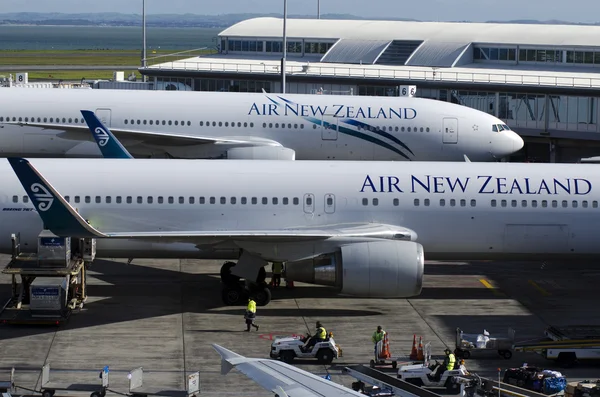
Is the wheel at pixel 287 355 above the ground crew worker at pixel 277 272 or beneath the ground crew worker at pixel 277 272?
beneath

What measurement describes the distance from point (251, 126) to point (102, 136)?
936 cm

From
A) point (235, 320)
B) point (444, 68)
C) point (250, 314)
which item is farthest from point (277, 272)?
point (444, 68)

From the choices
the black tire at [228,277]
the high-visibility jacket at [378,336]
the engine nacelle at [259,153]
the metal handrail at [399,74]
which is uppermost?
the metal handrail at [399,74]

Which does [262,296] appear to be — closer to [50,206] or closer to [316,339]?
[316,339]

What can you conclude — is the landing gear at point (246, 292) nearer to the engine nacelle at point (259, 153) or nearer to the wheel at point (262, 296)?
the wheel at point (262, 296)

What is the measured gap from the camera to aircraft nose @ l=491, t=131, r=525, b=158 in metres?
47.2

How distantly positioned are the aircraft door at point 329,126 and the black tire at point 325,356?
23188 mm

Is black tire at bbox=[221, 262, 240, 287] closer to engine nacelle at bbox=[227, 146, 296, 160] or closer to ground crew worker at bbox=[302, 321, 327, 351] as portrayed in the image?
ground crew worker at bbox=[302, 321, 327, 351]

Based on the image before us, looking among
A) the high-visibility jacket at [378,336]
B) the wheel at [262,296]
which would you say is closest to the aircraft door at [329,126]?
the wheel at [262,296]

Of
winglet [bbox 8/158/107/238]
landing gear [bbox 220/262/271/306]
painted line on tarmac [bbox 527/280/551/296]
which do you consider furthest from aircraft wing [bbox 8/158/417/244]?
painted line on tarmac [bbox 527/280/551/296]

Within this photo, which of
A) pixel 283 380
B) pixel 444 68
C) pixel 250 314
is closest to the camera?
pixel 283 380

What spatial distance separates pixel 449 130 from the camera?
46500 millimetres

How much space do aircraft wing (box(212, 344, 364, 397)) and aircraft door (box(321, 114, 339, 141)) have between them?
104 ft

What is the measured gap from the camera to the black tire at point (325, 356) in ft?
79.5
